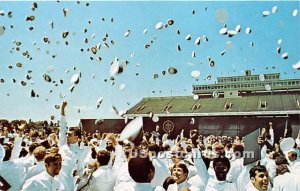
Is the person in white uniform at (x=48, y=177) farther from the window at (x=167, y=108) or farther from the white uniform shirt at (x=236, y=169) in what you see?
the window at (x=167, y=108)

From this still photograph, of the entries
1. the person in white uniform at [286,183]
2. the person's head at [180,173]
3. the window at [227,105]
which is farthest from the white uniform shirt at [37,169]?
the window at [227,105]

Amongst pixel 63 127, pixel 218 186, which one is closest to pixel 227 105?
pixel 63 127

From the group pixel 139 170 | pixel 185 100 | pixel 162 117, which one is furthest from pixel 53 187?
pixel 185 100

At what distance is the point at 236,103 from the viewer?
28.6 m

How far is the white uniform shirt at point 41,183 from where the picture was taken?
12.9 feet

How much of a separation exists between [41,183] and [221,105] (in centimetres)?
2549

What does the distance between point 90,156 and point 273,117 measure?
708 inches

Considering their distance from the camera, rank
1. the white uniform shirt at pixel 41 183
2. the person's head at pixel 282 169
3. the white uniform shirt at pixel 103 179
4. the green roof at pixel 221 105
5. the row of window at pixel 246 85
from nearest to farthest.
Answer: the white uniform shirt at pixel 41 183 → the white uniform shirt at pixel 103 179 → the person's head at pixel 282 169 → the green roof at pixel 221 105 → the row of window at pixel 246 85

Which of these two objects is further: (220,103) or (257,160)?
(220,103)

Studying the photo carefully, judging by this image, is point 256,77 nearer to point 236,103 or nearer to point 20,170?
point 236,103

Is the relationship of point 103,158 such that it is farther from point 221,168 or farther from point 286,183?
point 286,183

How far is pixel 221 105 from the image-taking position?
28.5m

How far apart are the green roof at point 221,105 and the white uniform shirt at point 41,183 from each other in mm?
21694

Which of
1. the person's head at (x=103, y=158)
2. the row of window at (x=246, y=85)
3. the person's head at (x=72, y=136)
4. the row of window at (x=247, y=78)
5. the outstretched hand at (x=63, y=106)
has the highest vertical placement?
the row of window at (x=247, y=78)
